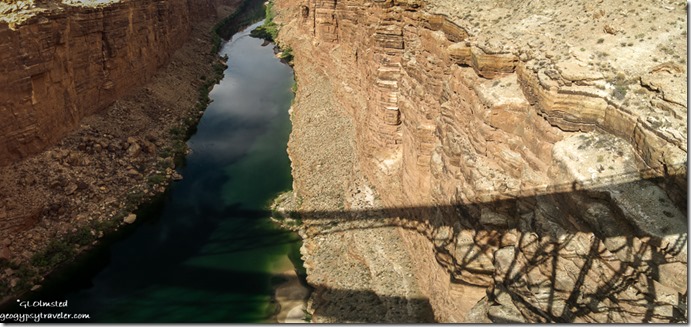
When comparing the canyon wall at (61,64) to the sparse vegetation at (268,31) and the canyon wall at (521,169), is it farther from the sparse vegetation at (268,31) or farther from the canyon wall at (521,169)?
the sparse vegetation at (268,31)

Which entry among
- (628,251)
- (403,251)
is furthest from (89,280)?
(628,251)

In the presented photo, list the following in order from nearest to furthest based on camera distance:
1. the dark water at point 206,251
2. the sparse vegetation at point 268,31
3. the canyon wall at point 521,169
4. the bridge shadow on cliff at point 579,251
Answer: the bridge shadow on cliff at point 579,251
the canyon wall at point 521,169
the dark water at point 206,251
the sparse vegetation at point 268,31

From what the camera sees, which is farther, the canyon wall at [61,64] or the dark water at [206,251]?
the canyon wall at [61,64]

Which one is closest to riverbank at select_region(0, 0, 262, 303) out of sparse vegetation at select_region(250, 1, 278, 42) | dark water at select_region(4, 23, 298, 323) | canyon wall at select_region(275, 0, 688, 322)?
dark water at select_region(4, 23, 298, 323)

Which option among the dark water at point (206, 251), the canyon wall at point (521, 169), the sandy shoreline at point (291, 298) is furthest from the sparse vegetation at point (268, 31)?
the sandy shoreline at point (291, 298)

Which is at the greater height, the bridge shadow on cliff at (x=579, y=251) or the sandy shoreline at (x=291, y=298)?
the bridge shadow on cliff at (x=579, y=251)

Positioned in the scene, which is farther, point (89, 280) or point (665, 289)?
point (89, 280)

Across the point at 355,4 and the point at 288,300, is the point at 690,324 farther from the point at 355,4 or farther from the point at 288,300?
the point at 355,4
